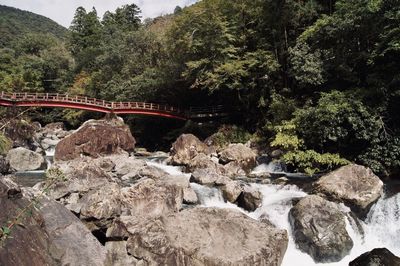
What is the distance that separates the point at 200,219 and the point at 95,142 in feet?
53.9

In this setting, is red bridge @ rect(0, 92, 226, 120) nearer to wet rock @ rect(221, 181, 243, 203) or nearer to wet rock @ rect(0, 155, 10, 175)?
wet rock @ rect(0, 155, 10, 175)

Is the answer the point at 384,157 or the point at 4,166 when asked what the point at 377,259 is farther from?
the point at 4,166

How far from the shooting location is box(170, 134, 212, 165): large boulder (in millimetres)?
22391

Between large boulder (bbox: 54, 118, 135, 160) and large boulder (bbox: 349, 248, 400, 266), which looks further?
large boulder (bbox: 54, 118, 135, 160)

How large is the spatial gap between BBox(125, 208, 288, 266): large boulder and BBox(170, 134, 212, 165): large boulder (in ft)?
40.3

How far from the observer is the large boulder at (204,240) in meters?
8.58

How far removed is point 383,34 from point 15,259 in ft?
54.8

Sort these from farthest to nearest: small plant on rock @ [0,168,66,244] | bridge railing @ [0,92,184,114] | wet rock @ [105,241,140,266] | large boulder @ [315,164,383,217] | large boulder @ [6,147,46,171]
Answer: bridge railing @ [0,92,184,114] → large boulder @ [6,147,46,171] → large boulder @ [315,164,383,217] → wet rock @ [105,241,140,266] → small plant on rock @ [0,168,66,244]

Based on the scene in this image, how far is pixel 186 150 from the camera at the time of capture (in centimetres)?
2269

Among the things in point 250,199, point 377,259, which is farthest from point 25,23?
point 377,259

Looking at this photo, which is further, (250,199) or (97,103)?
(97,103)

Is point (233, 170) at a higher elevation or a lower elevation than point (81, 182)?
lower

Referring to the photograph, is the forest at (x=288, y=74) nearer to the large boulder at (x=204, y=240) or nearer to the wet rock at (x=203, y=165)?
the wet rock at (x=203, y=165)

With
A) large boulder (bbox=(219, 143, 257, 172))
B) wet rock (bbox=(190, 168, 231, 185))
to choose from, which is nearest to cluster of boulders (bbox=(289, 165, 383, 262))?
wet rock (bbox=(190, 168, 231, 185))
